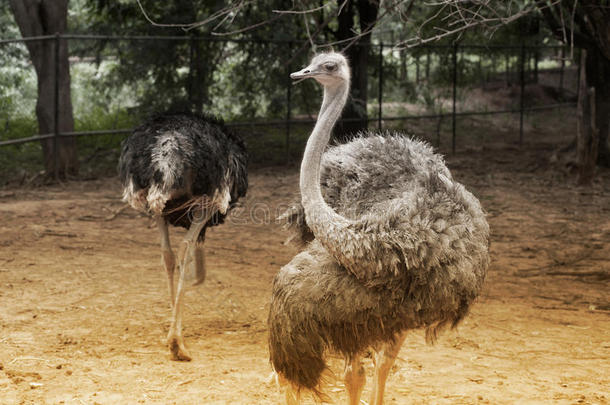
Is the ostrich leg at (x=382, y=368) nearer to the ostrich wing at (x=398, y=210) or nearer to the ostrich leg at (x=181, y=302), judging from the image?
the ostrich wing at (x=398, y=210)

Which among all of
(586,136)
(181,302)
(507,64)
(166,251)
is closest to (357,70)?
(586,136)

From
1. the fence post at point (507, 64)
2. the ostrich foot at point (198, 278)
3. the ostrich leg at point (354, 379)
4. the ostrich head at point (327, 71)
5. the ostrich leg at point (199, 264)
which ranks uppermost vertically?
the fence post at point (507, 64)

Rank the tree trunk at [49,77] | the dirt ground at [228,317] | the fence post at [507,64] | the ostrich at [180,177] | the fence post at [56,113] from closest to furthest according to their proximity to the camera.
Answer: the dirt ground at [228,317] < the ostrich at [180,177] < the fence post at [56,113] < the tree trunk at [49,77] < the fence post at [507,64]

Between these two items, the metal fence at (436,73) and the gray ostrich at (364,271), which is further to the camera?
the metal fence at (436,73)

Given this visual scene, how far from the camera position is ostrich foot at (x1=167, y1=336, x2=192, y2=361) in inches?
198

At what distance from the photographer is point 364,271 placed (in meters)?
3.50

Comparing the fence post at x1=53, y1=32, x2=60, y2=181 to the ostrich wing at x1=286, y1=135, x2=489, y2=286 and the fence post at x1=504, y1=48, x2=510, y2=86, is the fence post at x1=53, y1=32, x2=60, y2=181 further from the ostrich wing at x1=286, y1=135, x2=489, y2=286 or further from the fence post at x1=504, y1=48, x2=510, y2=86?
the fence post at x1=504, y1=48, x2=510, y2=86

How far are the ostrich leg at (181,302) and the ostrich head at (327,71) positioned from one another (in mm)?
1898

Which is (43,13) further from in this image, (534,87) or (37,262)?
(534,87)

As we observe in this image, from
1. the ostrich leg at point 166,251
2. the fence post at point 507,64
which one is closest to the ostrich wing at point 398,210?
the ostrich leg at point 166,251

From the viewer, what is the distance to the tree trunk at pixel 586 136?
37.9 feet

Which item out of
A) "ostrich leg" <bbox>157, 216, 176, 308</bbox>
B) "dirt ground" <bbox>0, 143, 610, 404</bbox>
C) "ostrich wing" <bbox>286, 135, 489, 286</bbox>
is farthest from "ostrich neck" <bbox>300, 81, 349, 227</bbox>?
"ostrich leg" <bbox>157, 216, 176, 308</bbox>

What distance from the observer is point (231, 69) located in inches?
510

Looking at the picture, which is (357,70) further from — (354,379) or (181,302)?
(354,379)
